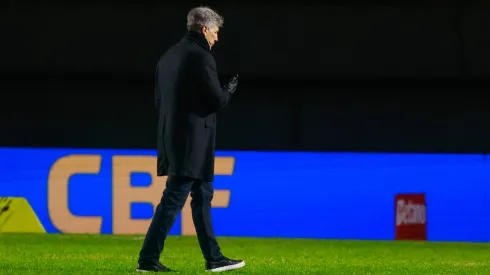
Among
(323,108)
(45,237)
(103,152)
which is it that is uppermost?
(323,108)

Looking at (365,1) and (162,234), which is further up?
(365,1)

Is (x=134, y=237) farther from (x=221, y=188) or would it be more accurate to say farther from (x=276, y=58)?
(x=276, y=58)

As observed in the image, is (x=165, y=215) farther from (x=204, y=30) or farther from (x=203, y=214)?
(x=204, y=30)

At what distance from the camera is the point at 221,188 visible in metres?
10.1

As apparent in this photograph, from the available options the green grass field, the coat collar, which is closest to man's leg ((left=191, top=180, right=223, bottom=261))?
the green grass field

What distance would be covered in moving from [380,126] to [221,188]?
2.62 meters

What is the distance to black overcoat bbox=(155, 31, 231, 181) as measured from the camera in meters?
5.28

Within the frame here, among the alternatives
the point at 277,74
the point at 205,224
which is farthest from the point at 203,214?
the point at 277,74

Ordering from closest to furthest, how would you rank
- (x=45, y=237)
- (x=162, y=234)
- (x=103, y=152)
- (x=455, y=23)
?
(x=162, y=234) < (x=45, y=237) < (x=103, y=152) < (x=455, y=23)

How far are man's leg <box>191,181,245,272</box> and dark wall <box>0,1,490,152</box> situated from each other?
608 cm

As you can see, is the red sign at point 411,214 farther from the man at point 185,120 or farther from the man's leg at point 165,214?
the man's leg at point 165,214

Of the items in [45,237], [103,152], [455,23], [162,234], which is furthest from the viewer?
[455,23]

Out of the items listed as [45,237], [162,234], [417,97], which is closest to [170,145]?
[162,234]

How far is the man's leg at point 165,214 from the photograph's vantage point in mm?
5254
